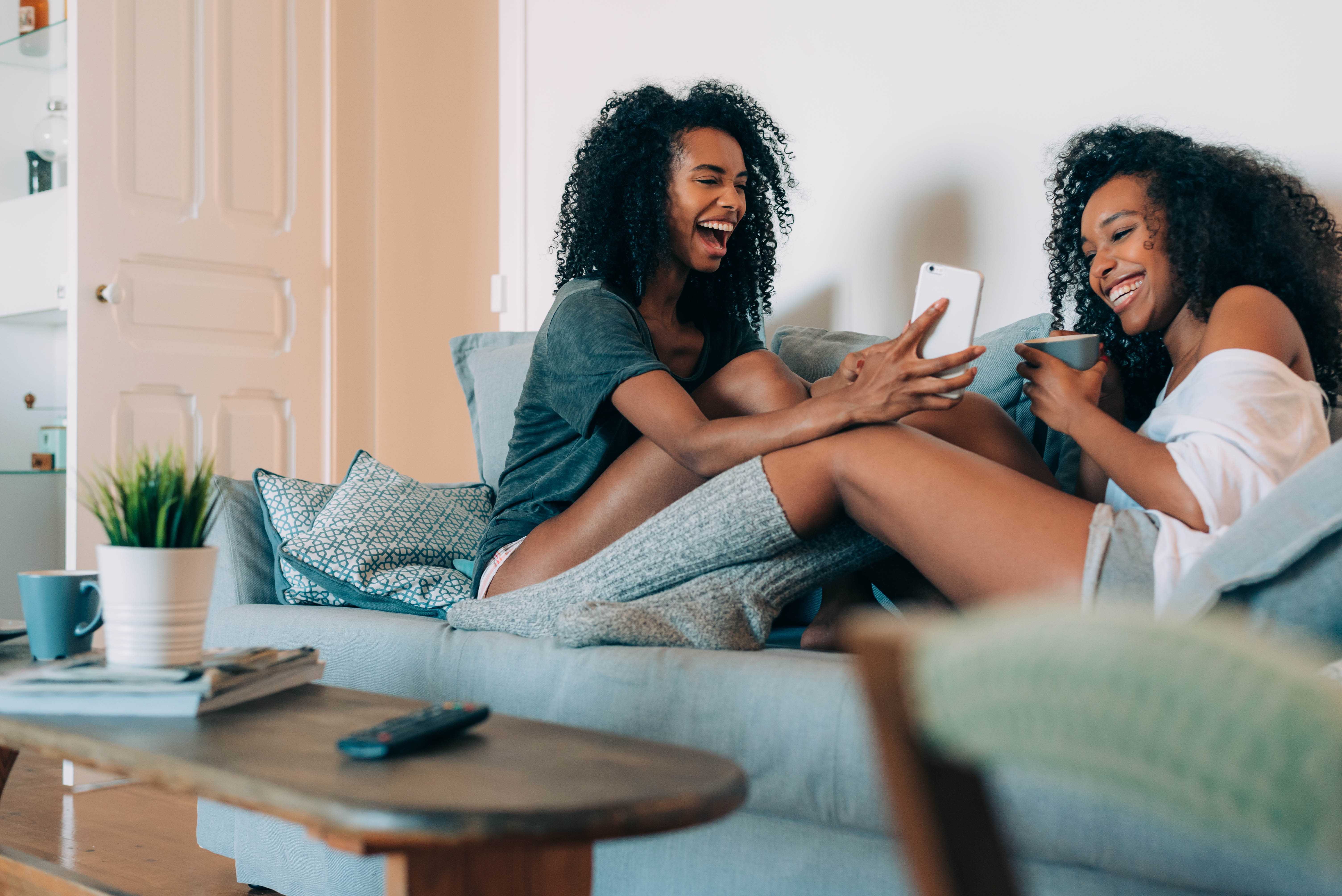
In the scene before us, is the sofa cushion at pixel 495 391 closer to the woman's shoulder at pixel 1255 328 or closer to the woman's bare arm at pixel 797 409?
the woman's bare arm at pixel 797 409

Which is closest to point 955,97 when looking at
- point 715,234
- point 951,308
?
point 715,234

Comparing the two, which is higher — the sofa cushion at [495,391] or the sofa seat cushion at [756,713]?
the sofa cushion at [495,391]

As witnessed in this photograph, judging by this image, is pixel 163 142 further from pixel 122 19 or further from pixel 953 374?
pixel 953 374

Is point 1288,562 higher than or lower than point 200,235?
lower

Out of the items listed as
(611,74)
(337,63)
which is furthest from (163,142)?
(611,74)

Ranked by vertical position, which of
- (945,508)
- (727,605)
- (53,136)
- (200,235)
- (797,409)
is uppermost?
(53,136)

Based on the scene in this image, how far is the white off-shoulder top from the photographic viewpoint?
1127mm

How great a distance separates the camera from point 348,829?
58 centimetres

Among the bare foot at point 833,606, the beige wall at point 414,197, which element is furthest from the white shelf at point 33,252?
the bare foot at point 833,606

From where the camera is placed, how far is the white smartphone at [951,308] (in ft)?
4.66

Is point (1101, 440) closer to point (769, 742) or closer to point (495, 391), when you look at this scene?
point (769, 742)

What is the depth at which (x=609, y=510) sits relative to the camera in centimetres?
146

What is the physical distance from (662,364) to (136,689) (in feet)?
2.65

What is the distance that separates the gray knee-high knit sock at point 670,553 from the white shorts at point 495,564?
0.46 feet
